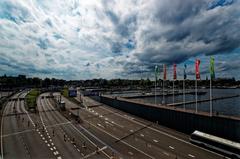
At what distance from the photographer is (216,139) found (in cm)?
3266

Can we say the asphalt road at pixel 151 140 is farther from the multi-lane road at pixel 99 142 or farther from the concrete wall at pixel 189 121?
the concrete wall at pixel 189 121

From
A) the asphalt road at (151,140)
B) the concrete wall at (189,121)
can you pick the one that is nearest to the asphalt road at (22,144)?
the asphalt road at (151,140)

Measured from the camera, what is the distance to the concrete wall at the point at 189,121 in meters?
34.1

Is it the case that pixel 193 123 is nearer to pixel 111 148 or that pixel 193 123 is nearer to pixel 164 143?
pixel 164 143

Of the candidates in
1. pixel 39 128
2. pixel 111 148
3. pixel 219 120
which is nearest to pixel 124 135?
pixel 111 148

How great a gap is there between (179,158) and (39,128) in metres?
45.7

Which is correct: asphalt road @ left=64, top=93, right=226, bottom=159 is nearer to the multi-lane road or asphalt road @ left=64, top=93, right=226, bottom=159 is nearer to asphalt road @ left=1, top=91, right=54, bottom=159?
the multi-lane road

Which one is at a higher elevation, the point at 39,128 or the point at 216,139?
the point at 216,139

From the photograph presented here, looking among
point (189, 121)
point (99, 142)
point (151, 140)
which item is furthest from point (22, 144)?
point (189, 121)

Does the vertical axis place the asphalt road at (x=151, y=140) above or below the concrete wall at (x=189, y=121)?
below

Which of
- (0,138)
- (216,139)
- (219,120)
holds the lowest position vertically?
(0,138)

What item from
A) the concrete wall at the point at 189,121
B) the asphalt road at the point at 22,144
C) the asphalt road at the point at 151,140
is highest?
the concrete wall at the point at 189,121

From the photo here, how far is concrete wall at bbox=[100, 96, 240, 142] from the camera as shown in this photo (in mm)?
34094

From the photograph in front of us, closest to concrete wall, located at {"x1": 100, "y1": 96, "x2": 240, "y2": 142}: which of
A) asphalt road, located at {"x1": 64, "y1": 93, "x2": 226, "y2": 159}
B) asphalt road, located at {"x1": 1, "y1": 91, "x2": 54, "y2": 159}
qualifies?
asphalt road, located at {"x1": 64, "y1": 93, "x2": 226, "y2": 159}
